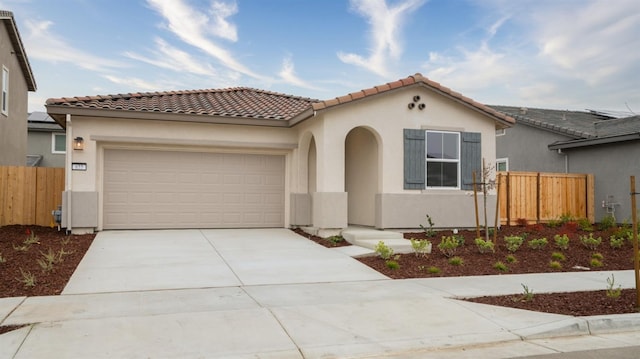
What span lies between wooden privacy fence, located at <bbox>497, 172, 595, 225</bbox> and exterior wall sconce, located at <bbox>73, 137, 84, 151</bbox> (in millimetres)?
11960

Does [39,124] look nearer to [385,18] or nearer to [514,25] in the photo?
[385,18]

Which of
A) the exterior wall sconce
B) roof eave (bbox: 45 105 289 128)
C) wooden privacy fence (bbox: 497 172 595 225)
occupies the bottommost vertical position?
wooden privacy fence (bbox: 497 172 595 225)

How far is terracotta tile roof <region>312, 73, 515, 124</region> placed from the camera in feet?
42.6

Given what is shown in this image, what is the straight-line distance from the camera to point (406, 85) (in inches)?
541

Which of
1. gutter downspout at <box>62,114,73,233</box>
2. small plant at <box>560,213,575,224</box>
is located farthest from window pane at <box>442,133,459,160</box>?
gutter downspout at <box>62,114,73,233</box>

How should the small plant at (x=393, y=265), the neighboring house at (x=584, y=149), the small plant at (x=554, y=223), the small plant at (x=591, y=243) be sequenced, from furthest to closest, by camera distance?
the neighboring house at (x=584, y=149)
the small plant at (x=554, y=223)
the small plant at (x=591, y=243)
the small plant at (x=393, y=265)

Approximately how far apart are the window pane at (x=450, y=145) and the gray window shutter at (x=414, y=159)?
0.73 meters

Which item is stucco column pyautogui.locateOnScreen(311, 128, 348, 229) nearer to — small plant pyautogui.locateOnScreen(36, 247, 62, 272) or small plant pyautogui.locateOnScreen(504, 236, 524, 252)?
small plant pyautogui.locateOnScreen(504, 236, 524, 252)

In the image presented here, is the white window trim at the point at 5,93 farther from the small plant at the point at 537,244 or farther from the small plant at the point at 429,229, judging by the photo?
the small plant at the point at 537,244

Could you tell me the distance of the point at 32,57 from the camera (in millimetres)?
21500

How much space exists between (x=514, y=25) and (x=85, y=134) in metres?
12.6

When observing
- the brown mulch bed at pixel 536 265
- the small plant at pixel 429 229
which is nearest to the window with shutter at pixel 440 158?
the small plant at pixel 429 229

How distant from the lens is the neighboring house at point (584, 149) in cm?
1711

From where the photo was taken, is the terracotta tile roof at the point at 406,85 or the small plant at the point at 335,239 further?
the terracotta tile roof at the point at 406,85
